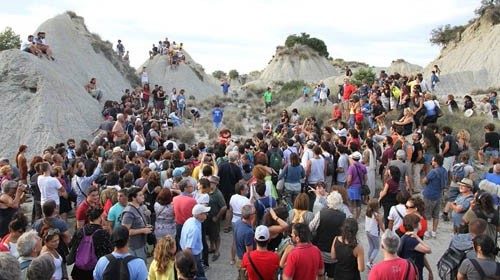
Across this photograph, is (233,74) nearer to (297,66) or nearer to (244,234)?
(297,66)

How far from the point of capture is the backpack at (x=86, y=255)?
23.5 feet

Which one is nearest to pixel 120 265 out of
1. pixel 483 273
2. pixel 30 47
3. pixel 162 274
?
pixel 162 274

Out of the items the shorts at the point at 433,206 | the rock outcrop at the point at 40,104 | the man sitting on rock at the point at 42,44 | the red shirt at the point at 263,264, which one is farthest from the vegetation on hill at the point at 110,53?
the red shirt at the point at 263,264

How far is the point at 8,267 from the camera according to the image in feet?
16.5

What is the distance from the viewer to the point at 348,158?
1220 cm

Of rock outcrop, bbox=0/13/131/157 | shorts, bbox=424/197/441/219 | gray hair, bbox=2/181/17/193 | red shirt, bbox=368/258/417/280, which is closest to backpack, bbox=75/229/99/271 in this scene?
gray hair, bbox=2/181/17/193

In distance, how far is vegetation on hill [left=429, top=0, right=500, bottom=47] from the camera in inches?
1737

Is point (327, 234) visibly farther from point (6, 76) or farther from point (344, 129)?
point (6, 76)

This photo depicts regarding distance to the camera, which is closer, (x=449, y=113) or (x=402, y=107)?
(x=402, y=107)

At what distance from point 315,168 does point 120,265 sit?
646 centimetres

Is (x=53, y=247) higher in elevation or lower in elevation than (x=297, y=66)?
lower

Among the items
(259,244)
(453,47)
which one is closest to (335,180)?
(259,244)

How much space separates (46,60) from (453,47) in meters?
36.7

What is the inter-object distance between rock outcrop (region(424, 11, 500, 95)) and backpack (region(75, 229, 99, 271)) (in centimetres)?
3298
